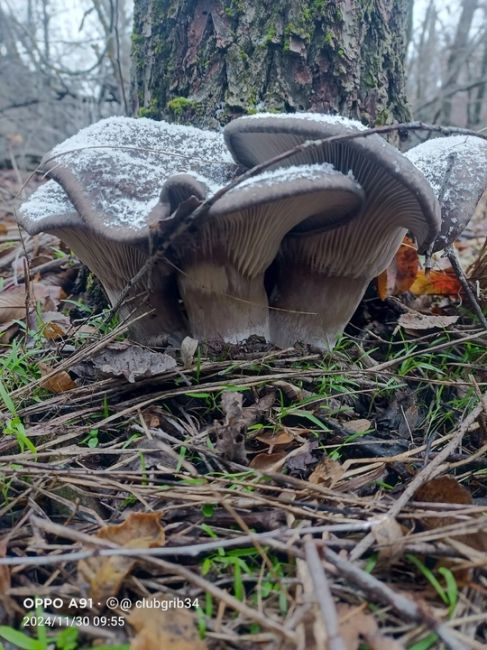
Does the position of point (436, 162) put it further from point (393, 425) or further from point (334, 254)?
point (393, 425)

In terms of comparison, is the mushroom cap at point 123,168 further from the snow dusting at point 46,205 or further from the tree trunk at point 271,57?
the tree trunk at point 271,57

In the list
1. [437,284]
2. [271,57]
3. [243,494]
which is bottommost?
[243,494]

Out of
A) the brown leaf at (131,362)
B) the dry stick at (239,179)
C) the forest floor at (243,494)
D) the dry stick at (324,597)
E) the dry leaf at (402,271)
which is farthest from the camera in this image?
the dry leaf at (402,271)

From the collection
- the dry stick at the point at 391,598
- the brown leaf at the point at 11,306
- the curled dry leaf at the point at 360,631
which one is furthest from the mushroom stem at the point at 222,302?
the curled dry leaf at the point at 360,631

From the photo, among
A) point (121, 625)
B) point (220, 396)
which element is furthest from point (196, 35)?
point (121, 625)

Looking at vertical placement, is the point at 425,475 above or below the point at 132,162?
below

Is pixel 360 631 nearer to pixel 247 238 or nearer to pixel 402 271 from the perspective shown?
pixel 247 238

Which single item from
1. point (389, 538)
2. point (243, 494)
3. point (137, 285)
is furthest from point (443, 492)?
point (137, 285)

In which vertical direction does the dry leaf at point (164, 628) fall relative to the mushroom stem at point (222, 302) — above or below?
below
